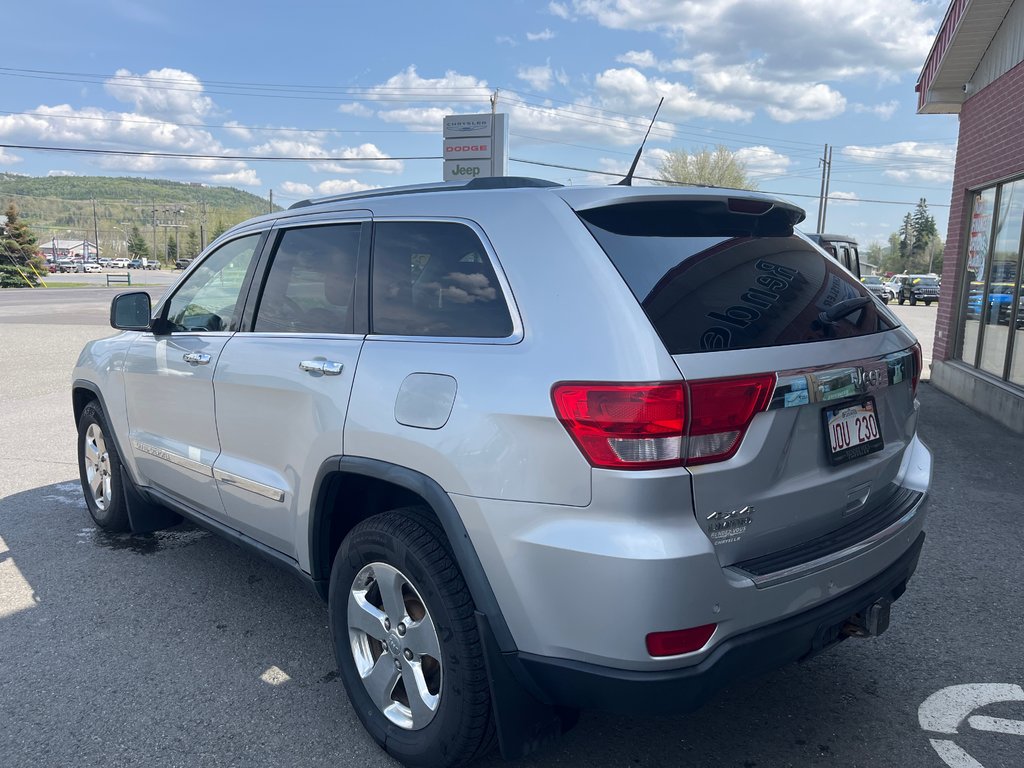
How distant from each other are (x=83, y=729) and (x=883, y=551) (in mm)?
2821

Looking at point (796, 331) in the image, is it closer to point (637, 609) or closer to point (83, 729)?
point (637, 609)

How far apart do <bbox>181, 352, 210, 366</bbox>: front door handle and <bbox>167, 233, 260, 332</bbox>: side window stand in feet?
0.44

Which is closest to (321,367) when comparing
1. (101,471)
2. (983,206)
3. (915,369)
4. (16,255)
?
(915,369)

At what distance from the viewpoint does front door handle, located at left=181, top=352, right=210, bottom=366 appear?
354 centimetres

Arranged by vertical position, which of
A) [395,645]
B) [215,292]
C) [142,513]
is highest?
[215,292]

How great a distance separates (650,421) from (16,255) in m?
72.2

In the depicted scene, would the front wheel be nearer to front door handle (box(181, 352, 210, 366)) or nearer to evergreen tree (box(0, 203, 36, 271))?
front door handle (box(181, 352, 210, 366))

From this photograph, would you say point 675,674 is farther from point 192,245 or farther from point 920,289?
point 192,245

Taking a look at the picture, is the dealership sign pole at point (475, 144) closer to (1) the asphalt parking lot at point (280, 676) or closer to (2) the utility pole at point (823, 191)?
(1) the asphalt parking lot at point (280, 676)

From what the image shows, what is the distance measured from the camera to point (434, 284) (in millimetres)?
2645

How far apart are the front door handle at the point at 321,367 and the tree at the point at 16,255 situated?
5827cm

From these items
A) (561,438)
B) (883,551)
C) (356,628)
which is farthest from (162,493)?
(883,551)

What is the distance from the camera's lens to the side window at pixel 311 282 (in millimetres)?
2998

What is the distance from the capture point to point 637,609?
1984 mm
